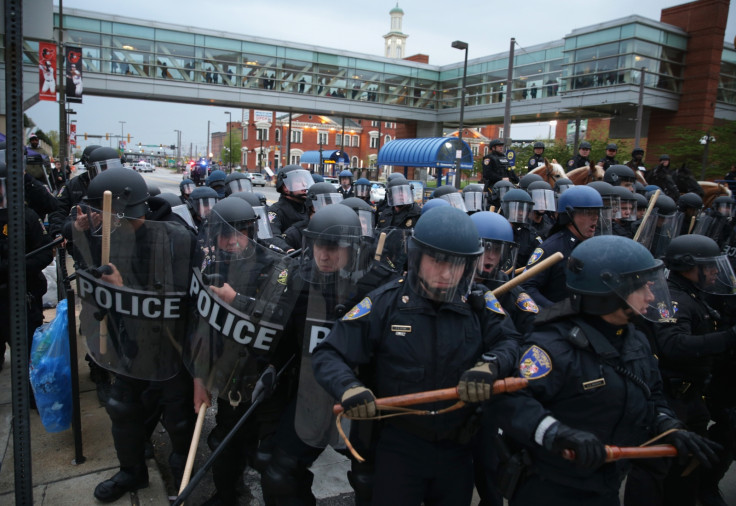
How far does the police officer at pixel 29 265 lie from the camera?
4.20 metres

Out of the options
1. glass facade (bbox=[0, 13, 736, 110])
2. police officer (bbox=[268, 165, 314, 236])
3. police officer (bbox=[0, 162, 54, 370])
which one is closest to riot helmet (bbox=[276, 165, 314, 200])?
police officer (bbox=[268, 165, 314, 236])

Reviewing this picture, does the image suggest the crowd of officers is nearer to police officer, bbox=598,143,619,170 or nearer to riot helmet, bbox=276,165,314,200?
riot helmet, bbox=276,165,314,200

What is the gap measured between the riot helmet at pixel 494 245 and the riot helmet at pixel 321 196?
6.63 feet

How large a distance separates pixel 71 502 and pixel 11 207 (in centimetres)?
211

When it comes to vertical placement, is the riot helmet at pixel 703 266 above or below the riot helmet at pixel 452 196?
below

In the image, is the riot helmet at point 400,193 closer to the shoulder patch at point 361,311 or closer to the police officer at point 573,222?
the police officer at point 573,222

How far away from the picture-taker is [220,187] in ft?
27.5

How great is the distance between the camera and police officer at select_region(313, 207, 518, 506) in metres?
2.32

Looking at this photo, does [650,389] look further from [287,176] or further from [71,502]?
[287,176]

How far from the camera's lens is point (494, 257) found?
3396 millimetres

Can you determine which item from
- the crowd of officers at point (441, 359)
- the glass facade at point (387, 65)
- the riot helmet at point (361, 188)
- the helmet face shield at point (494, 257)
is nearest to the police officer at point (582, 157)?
the riot helmet at point (361, 188)

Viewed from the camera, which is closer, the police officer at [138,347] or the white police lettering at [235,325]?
the white police lettering at [235,325]

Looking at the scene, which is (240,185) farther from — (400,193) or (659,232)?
(659,232)

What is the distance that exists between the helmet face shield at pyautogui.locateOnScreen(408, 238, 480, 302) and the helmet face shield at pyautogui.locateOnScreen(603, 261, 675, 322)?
0.60 meters
